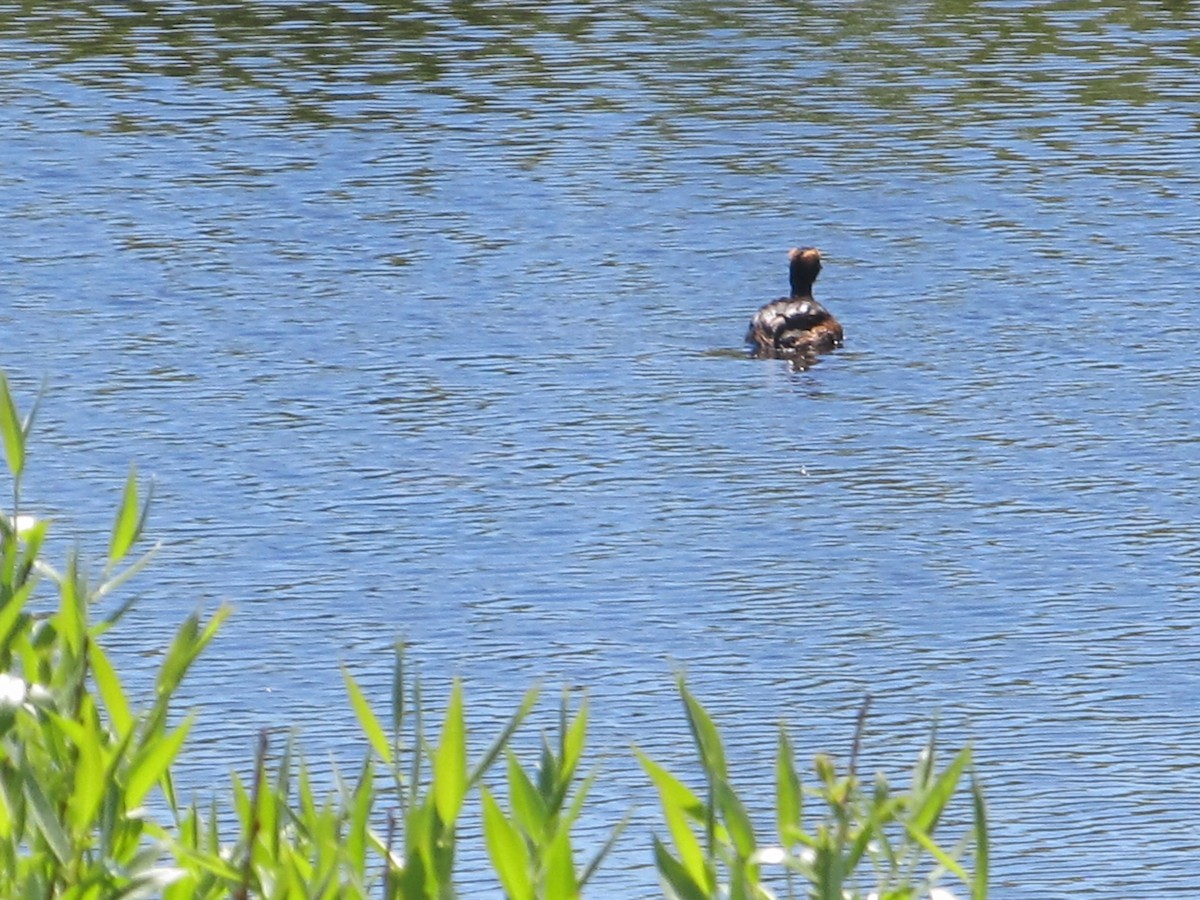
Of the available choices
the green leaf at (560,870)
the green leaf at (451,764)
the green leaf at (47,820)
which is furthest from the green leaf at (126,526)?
the green leaf at (560,870)

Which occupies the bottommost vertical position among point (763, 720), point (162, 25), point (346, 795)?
point (162, 25)

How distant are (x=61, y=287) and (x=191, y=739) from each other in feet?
18.1

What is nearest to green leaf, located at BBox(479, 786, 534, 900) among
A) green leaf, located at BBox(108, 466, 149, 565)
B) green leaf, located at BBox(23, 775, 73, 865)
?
green leaf, located at BBox(23, 775, 73, 865)

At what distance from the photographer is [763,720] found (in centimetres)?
650

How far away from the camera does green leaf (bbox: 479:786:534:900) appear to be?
7.25 ft

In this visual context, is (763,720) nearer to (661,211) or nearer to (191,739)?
(191,739)

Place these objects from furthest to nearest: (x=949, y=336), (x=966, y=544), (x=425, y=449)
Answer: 1. (x=949, y=336)
2. (x=425, y=449)
3. (x=966, y=544)

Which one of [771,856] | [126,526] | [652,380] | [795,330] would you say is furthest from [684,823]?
[795,330]

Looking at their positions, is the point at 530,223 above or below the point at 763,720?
below

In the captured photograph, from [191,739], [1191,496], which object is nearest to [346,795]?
[191,739]

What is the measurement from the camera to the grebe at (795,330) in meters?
10.5

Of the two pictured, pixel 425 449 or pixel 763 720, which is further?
pixel 425 449

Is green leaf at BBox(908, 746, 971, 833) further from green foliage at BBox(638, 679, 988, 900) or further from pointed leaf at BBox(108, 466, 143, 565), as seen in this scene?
pointed leaf at BBox(108, 466, 143, 565)

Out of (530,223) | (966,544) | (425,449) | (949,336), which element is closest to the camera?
(966,544)
